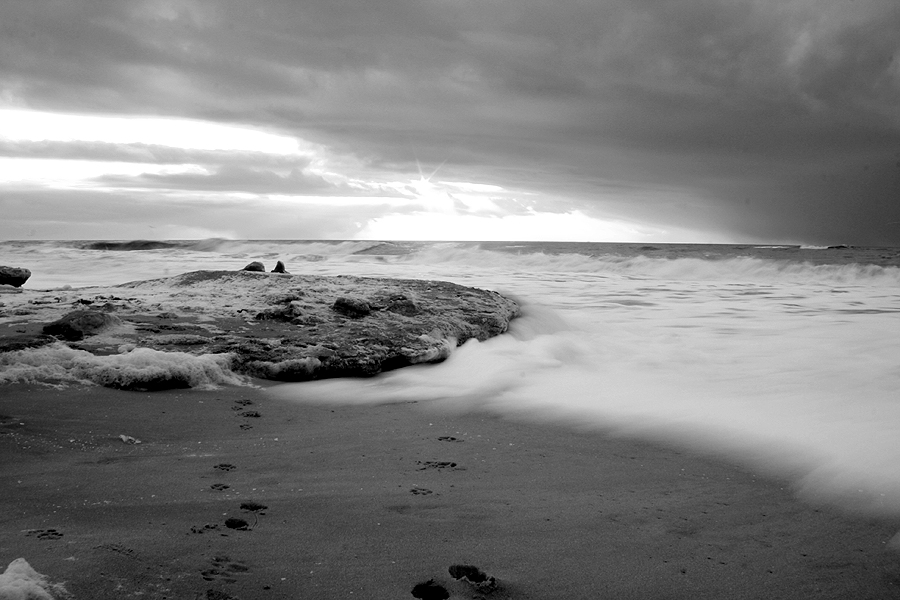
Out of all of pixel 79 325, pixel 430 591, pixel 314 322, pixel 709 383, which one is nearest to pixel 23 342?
pixel 79 325

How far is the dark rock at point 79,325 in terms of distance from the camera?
4.39 m

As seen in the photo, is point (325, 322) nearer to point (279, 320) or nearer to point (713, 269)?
point (279, 320)

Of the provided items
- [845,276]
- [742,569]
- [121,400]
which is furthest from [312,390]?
[845,276]

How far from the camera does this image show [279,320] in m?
5.38

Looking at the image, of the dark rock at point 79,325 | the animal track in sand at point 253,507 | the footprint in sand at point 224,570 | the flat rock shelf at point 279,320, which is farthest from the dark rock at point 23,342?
the footprint in sand at point 224,570

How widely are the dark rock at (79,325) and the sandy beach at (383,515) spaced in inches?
34.9

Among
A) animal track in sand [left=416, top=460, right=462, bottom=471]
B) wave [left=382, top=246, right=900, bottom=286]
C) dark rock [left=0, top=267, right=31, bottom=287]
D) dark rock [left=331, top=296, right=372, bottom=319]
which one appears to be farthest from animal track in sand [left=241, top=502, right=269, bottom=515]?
wave [left=382, top=246, right=900, bottom=286]

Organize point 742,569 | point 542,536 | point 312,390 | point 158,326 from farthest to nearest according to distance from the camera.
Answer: point 158,326 < point 312,390 < point 542,536 < point 742,569

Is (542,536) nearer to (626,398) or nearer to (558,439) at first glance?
(558,439)

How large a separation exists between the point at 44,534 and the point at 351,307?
362 cm

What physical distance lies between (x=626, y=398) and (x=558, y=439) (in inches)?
41.1

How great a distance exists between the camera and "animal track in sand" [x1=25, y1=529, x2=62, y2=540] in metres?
2.06

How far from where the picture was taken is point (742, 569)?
83.0 inches

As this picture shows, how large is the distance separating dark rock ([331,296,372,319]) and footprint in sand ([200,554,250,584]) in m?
3.61
